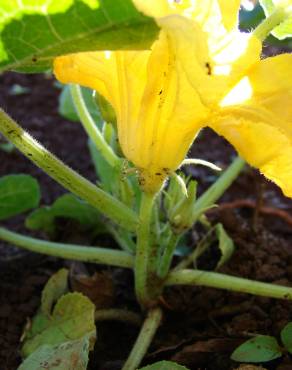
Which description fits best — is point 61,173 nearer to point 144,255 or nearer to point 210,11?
point 144,255

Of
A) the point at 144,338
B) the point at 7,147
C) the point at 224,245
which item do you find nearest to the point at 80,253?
the point at 144,338

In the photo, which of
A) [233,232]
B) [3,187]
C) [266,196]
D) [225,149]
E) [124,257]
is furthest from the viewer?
[225,149]

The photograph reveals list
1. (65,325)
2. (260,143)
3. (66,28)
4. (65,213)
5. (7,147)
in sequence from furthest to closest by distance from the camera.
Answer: (7,147), (65,213), (65,325), (260,143), (66,28)

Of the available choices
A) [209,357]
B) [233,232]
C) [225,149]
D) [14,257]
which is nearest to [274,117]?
[209,357]

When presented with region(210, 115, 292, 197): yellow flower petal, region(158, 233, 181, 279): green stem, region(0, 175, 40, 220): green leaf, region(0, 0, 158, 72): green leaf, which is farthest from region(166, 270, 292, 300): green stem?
region(0, 0, 158, 72): green leaf

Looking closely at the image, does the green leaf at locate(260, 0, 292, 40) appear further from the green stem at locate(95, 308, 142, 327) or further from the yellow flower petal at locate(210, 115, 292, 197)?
the green stem at locate(95, 308, 142, 327)

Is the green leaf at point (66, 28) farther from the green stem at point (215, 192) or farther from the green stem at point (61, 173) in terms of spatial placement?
the green stem at point (215, 192)

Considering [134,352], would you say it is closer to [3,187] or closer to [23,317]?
[23,317]
